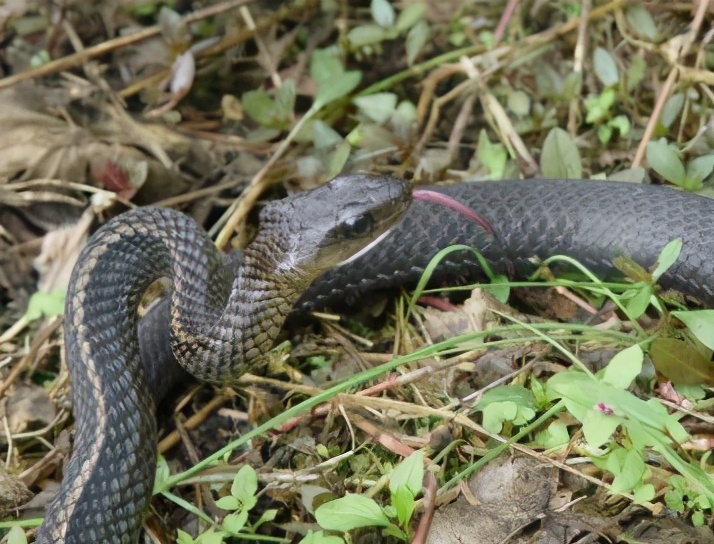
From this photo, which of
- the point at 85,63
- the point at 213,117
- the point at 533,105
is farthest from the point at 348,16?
the point at 85,63

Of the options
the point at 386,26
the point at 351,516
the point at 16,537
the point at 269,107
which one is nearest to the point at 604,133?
the point at 386,26

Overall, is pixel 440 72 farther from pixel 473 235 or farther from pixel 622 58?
pixel 473 235

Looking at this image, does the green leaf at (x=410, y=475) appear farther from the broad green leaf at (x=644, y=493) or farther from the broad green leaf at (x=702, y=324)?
the broad green leaf at (x=702, y=324)

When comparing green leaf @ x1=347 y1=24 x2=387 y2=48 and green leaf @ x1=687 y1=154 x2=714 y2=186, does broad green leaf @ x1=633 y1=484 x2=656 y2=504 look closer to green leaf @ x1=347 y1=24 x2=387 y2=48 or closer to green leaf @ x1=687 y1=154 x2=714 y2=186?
green leaf @ x1=687 y1=154 x2=714 y2=186

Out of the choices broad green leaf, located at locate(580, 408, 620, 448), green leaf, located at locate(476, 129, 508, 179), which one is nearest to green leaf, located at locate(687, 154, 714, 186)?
green leaf, located at locate(476, 129, 508, 179)

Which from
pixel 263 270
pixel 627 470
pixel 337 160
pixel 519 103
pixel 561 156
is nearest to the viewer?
pixel 627 470

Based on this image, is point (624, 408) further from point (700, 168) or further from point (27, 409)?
point (27, 409)
